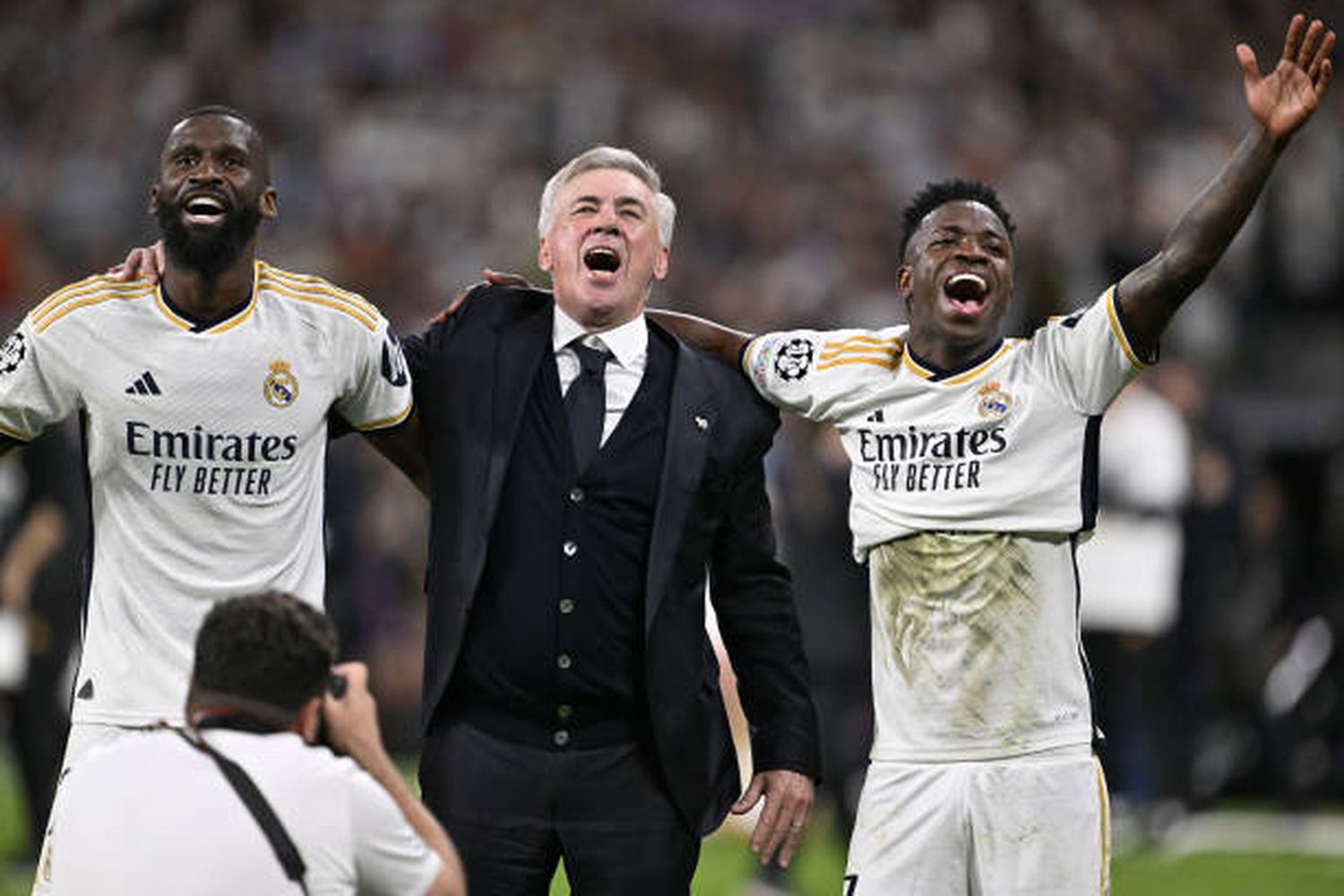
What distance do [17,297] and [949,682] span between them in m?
12.4

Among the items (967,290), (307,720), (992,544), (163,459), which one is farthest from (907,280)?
(307,720)

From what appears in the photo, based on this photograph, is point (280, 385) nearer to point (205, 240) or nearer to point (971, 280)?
point (205, 240)

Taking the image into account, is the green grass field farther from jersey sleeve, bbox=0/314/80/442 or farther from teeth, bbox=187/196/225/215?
teeth, bbox=187/196/225/215

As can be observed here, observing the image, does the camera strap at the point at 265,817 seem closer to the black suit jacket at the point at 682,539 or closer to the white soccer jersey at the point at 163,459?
the white soccer jersey at the point at 163,459

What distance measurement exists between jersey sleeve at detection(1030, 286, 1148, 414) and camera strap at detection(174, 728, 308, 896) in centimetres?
224

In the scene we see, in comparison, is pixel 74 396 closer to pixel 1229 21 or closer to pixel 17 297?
pixel 17 297

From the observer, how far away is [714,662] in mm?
5906

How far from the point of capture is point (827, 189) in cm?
1862

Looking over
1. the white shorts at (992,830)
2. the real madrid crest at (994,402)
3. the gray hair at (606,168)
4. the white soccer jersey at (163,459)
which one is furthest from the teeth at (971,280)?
the white soccer jersey at (163,459)

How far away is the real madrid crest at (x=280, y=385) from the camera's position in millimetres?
5602

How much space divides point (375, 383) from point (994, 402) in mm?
1481

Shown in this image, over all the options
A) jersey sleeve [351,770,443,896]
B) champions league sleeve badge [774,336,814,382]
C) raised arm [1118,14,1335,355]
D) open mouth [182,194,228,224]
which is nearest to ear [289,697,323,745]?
jersey sleeve [351,770,443,896]

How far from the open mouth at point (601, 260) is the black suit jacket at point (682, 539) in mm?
193

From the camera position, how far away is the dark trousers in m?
5.53
